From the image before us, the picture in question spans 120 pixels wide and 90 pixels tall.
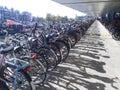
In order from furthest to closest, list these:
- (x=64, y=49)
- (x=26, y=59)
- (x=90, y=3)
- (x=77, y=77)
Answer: (x=90, y=3) < (x=64, y=49) < (x=77, y=77) < (x=26, y=59)

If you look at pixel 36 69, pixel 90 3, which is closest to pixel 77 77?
pixel 36 69

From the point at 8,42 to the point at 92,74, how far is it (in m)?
2.42

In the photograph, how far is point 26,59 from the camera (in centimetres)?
514

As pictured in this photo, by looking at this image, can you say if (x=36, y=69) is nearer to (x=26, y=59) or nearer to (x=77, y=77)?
(x=26, y=59)

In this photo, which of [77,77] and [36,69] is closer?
[36,69]

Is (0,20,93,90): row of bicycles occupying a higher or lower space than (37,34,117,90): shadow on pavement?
higher

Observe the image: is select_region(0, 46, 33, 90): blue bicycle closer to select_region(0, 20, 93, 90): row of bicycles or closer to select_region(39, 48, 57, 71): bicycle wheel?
select_region(0, 20, 93, 90): row of bicycles

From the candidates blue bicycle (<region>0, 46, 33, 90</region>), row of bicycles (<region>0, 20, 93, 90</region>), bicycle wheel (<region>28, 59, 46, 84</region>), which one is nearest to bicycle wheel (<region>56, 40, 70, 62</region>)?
row of bicycles (<region>0, 20, 93, 90</region>)

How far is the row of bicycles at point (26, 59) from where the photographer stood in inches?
166

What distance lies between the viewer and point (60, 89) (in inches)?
211

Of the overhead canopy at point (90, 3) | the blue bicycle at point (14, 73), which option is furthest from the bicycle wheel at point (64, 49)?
the overhead canopy at point (90, 3)

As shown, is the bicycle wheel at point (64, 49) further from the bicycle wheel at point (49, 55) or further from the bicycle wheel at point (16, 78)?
the bicycle wheel at point (16, 78)

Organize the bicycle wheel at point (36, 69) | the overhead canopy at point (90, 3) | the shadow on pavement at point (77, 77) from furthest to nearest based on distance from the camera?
1. the overhead canopy at point (90, 3)
2. the shadow on pavement at point (77, 77)
3. the bicycle wheel at point (36, 69)

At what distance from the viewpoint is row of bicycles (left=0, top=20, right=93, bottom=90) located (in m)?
4.23
